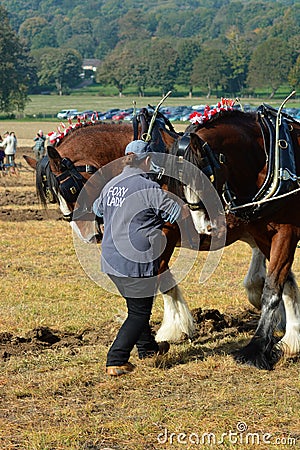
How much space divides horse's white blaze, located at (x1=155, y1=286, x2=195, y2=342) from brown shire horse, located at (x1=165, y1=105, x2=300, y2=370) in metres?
0.82

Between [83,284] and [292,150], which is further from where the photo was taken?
[83,284]

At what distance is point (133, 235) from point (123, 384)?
3.47 ft

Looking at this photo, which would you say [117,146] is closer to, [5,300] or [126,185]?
[126,185]

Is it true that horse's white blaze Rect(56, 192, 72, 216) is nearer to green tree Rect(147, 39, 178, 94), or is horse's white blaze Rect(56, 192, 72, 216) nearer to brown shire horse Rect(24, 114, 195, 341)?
brown shire horse Rect(24, 114, 195, 341)

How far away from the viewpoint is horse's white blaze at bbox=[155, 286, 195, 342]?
656 cm

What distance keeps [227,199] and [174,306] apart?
5.09 feet

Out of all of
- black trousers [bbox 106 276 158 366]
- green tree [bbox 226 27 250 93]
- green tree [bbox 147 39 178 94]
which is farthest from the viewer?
green tree [bbox 147 39 178 94]

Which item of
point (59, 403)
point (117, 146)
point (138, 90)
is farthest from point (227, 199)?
point (138, 90)

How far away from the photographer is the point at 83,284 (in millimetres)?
8906

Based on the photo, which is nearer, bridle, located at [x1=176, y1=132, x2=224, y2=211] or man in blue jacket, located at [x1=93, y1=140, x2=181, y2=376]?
bridle, located at [x1=176, y1=132, x2=224, y2=211]

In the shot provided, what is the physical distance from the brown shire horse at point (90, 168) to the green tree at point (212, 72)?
3819 inches

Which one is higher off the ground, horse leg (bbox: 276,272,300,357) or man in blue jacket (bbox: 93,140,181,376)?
man in blue jacket (bbox: 93,140,181,376)

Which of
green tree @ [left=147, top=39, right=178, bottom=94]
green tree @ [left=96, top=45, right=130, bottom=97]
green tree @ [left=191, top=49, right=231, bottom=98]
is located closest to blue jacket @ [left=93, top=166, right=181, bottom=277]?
green tree @ [left=191, top=49, right=231, bottom=98]

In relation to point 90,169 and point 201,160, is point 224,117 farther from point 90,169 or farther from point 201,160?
point 90,169
